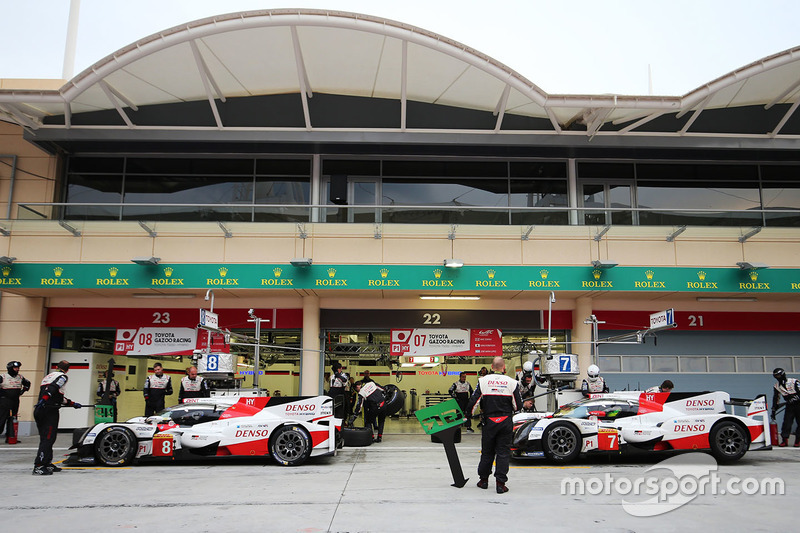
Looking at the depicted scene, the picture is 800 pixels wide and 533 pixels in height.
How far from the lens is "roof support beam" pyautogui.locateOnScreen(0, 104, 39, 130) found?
15969 millimetres

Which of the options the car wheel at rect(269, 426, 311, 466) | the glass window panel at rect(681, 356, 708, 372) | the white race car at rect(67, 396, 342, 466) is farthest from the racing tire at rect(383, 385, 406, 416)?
the glass window panel at rect(681, 356, 708, 372)

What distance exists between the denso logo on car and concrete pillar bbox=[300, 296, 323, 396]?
20.1 ft

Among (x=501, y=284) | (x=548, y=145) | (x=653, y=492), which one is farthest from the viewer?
(x=548, y=145)

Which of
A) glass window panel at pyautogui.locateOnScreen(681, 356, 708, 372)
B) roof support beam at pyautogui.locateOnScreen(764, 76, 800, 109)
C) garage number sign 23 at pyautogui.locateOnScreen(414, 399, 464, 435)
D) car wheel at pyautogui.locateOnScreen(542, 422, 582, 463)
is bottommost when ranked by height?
car wheel at pyautogui.locateOnScreen(542, 422, 582, 463)

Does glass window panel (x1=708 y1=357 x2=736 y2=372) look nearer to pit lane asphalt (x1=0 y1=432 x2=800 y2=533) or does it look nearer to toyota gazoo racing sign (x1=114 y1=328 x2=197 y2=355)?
pit lane asphalt (x1=0 y1=432 x2=800 y2=533)

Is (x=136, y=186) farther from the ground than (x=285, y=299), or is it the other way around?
(x=136, y=186)

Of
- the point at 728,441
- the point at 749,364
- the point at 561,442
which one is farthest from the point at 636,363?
the point at 561,442

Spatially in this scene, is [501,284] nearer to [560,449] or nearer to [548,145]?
[548,145]

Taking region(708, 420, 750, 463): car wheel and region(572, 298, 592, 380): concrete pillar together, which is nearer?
→ region(708, 420, 750, 463): car wheel

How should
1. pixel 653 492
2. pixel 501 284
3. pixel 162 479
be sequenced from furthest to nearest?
pixel 501 284, pixel 162 479, pixel 653 492

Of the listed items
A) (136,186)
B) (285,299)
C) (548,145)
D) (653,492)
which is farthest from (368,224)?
(653,492)

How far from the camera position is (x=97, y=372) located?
18.4m

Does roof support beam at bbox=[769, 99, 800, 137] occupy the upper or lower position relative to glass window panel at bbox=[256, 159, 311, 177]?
upper

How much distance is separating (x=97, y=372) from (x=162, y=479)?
10.2m
